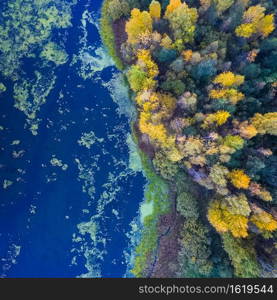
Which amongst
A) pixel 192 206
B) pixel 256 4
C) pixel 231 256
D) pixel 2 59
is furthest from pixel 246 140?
pixel 2 59

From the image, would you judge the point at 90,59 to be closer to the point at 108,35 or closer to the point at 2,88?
the point at 108,35

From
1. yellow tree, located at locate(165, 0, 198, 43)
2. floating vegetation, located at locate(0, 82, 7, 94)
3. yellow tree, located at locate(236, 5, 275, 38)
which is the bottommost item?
yellow tree, located at locate(236, 5, 275, 38)

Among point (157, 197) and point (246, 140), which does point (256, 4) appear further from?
point (157, 197)

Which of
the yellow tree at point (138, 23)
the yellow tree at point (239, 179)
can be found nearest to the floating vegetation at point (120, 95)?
the yellow tree at point (138, 23)

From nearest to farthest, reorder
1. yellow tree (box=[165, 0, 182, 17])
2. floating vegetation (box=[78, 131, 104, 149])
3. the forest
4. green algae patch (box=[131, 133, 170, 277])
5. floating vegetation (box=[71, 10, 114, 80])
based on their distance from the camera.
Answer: the forest < yellow tree (box=[165, 0, 182, 17]) < green algae patch (box=[131, 133, 170, 277]) < floating vegetation (box=[78, 131, 104, 149]) < floating vegetation (box=[71, 10, 114, 80])

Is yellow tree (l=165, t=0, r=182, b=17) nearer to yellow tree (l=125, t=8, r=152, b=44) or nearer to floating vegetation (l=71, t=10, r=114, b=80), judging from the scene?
yellow tree (l=125, t=8, r=152, b=44)

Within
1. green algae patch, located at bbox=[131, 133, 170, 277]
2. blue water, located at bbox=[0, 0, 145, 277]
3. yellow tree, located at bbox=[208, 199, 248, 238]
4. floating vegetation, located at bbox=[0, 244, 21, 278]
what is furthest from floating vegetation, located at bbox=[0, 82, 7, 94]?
yellow tree, located at bbox=[208, 199, 248, 238]
